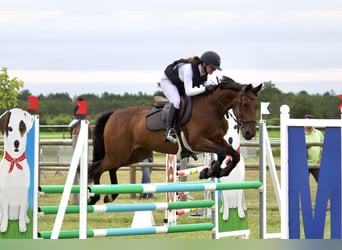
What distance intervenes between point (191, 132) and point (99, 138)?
4.14 ft

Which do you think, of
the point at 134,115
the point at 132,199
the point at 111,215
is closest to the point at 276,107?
the point at 132,199

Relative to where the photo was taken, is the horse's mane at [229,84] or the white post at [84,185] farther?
the horse's mane at [229,84]

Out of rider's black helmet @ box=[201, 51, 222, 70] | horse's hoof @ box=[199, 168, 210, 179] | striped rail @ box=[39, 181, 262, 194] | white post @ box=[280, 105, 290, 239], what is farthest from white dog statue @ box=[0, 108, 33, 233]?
rider's black helmet @ box=[201, 51, 222, 70]

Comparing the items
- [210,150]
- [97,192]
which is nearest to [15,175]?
[97,192]

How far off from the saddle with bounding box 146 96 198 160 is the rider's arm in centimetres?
18

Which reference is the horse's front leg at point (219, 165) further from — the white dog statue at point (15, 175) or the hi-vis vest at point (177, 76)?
the white dog statue at point (15, 175)

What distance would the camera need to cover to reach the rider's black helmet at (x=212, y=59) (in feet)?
25.5

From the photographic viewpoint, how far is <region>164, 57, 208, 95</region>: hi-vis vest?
802 centimetres

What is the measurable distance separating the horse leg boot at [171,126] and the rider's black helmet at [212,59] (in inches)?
24.5

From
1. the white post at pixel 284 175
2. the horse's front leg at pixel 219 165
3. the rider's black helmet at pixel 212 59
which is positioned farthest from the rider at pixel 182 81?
the white post at pixel 284 175

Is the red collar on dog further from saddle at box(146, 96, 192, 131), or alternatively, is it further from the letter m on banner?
saddle at box(146, 96, 192, 131)

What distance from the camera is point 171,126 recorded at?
8.16m

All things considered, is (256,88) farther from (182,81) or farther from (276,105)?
(276,105)

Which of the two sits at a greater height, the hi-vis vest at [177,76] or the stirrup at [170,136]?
the hi-vis vest at [177,76]
